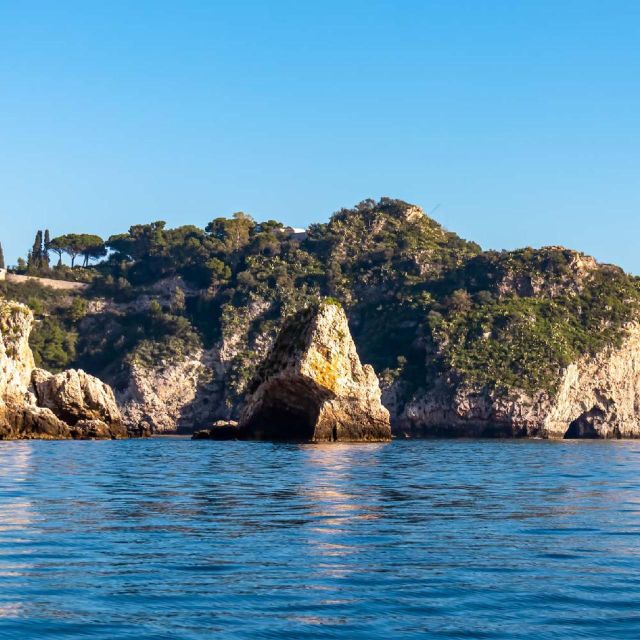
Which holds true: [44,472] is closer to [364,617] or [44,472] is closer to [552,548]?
[552,548]

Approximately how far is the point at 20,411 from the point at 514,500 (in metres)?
50.6

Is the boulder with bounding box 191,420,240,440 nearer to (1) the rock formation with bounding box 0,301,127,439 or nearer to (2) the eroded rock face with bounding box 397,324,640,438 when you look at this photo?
(1) the rock formation with bounding box 0,301,127,439

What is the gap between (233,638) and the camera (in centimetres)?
1266

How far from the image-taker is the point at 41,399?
79.8 meters

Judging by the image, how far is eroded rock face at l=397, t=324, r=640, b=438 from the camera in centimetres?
10762

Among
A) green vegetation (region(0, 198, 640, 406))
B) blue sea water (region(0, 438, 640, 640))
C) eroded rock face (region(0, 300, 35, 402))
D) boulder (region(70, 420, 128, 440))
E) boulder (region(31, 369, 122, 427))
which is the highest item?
green vegetation (region(0, 198, 640, 406))

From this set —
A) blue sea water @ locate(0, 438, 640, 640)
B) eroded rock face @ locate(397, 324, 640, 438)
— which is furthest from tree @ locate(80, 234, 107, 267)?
blue sea water @ locate(0, 438, 640, 640)

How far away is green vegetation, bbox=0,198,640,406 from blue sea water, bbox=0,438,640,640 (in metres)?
80.7

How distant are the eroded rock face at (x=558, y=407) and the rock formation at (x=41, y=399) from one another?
120ft

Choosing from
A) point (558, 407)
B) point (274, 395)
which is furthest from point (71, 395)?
point (558, 407)

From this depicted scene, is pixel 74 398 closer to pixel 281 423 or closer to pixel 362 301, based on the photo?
pixel 281 423

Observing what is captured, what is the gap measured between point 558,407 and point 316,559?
9444 cm

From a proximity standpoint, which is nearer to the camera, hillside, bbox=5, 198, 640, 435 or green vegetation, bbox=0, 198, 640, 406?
hillside, bbox=5, 198, 640, 435

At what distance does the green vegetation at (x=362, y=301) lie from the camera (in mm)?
115562
